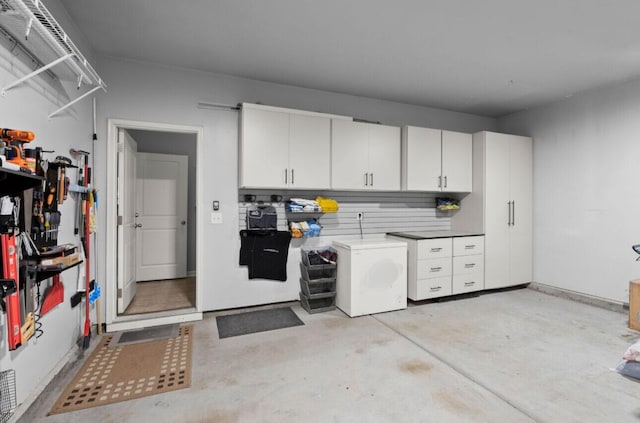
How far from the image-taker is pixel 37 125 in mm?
2033

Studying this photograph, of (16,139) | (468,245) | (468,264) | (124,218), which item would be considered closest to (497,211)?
(468,245)

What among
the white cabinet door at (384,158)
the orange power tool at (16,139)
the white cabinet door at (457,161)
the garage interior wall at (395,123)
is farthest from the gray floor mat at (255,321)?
the white cabinet door at (457,161)

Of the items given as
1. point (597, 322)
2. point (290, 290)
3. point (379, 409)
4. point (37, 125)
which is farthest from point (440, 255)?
point (37, 125)

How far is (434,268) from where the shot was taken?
3982 millimetres

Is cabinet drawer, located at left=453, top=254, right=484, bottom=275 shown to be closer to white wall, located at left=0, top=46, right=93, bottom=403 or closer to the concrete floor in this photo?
the concrete floor

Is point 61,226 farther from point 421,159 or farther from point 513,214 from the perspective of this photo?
point 513,214

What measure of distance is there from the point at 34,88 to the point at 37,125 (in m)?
0.23

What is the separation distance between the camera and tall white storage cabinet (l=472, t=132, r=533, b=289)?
4.36m

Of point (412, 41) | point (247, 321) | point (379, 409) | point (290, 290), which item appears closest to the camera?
point (379, 409)

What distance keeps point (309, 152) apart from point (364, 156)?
2.41 feet

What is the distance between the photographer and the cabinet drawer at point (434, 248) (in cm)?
389

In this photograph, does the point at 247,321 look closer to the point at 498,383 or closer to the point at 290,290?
the point at 290,290

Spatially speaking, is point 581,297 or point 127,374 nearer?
point 127,374

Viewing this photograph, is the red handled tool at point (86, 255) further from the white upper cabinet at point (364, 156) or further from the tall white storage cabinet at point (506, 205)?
the tall white storage cabinet at point (506, 205)
